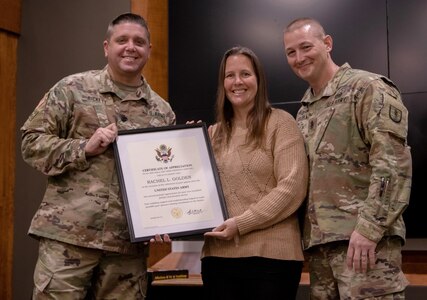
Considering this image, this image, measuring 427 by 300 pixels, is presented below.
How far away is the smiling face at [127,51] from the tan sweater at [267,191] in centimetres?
57

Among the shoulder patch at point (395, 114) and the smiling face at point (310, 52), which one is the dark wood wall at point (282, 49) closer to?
the smiling face at point (310, 52)

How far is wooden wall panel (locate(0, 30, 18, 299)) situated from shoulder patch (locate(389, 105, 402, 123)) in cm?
272

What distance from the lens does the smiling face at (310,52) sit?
7.06ft

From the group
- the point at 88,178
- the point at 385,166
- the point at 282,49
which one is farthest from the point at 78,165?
the point at 282,49

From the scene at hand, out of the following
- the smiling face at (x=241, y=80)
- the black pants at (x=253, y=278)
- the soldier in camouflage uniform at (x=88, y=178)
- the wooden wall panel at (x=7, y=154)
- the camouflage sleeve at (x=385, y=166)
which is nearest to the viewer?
the camouflage sleeve at (x=385, y=166)

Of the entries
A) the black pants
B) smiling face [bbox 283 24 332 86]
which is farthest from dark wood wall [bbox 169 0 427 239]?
the black pants

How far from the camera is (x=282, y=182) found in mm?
2018

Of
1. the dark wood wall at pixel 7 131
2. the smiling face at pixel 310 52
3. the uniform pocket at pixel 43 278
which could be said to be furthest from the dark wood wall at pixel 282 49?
the uniform pocket at pixel 43 278

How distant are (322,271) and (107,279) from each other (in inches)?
35.9

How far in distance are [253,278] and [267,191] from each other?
354 mm

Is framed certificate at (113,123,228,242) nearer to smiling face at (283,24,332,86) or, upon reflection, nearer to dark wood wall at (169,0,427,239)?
smiling face at (283,24,332,86)

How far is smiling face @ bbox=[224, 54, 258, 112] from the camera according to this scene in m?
2.18

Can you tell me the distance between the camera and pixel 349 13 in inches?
137

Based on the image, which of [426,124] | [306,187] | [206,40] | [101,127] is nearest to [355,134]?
[306,187]
